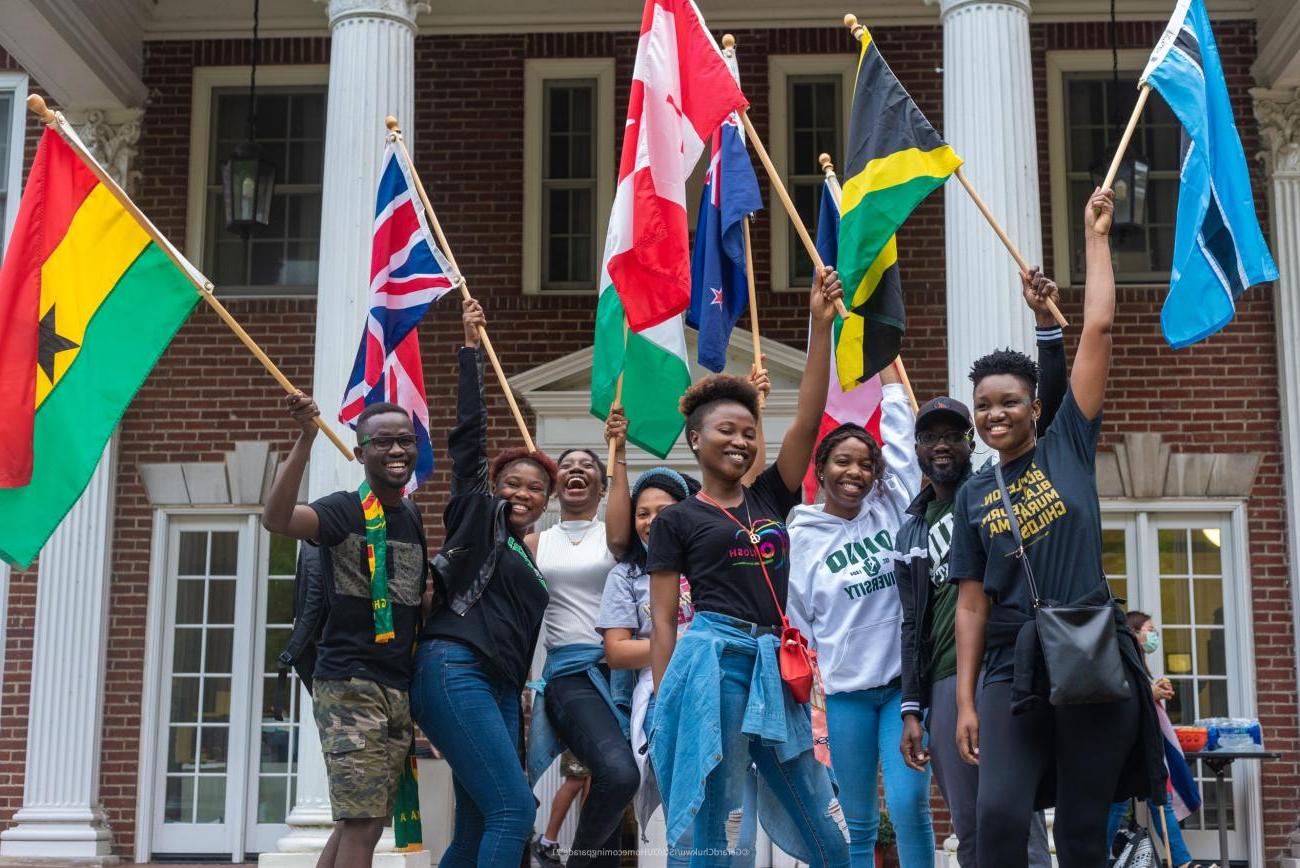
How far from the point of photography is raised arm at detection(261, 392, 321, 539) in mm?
5473

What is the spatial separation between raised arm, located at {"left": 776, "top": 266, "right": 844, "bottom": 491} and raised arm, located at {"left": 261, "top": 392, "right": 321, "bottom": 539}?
5.36 ft

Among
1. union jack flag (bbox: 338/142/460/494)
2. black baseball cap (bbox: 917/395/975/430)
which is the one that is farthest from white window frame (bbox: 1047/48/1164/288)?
black baseball cap (bbox: 917/395/975/430)

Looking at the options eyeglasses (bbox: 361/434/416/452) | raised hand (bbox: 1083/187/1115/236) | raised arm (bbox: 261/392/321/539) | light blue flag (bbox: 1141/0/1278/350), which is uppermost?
light blue flag (bbox: 1141/0/1278/350)

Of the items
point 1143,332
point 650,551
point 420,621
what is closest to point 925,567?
point 650,551

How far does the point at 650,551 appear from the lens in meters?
5.33

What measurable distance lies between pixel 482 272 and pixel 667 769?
25.5ft

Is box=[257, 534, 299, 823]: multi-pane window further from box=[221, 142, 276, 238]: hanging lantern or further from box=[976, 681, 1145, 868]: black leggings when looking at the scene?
box=[976, 681, 1145, 868]: black leggings

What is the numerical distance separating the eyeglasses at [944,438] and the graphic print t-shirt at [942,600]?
22 cm

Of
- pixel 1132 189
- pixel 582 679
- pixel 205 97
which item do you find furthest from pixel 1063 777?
pixel 205 97

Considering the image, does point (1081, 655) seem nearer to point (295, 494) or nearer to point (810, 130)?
point (295, 494)

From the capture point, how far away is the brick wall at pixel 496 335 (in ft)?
39.4

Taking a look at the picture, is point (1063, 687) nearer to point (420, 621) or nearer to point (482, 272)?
point (420, 621)

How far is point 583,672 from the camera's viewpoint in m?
6.95

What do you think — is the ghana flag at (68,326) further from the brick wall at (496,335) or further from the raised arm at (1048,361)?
the brick wall at (496,335)
